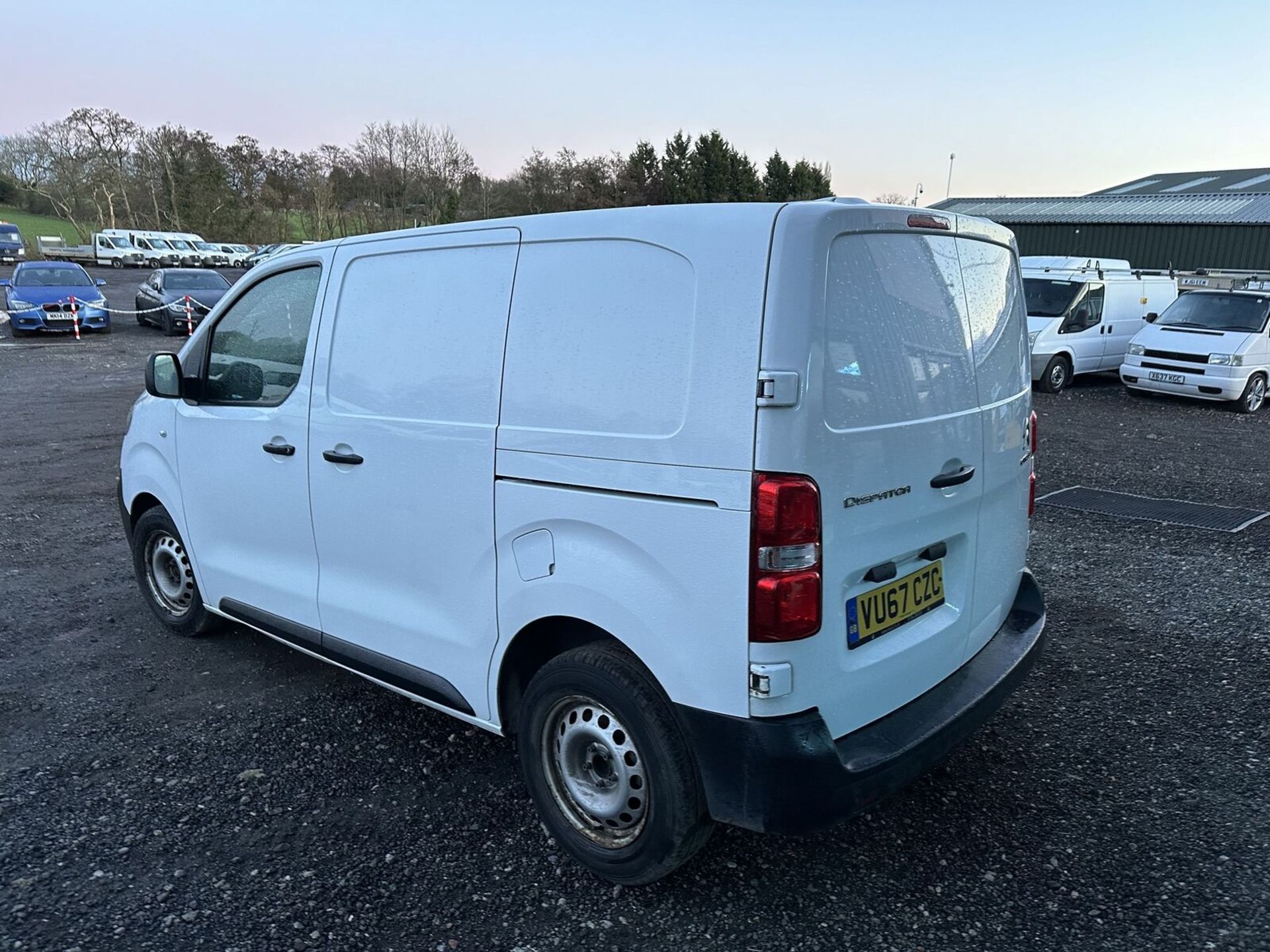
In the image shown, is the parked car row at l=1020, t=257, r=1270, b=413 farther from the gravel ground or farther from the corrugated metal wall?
the corrugated metal wall

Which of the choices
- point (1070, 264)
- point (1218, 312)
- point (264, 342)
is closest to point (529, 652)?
point (264, 342)

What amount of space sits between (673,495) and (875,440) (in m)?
0.60

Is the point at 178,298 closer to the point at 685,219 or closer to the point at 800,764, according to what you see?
the point at 685,219

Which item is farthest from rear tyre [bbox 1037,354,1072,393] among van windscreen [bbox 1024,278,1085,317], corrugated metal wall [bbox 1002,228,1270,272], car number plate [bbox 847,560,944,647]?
corrugated metal wall [bbox 1002,228,1270,272]

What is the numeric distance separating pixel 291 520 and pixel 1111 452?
916 centimetres

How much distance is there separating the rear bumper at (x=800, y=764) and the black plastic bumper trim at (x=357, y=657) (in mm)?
1076

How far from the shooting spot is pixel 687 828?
8.51 feet

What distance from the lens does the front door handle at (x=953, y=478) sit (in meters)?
2.78

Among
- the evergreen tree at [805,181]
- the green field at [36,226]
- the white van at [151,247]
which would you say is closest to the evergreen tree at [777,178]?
the evergreen tree at [805,181]

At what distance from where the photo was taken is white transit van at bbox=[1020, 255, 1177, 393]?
578 inches

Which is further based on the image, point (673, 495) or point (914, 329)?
point (914, 329)

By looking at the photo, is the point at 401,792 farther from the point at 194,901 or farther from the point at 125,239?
the point at 125,239

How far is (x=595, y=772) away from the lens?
2.87m

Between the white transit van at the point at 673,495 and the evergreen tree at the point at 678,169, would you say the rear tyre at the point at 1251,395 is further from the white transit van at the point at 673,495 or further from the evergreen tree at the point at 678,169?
the evergreen tree at the point at 678,169
